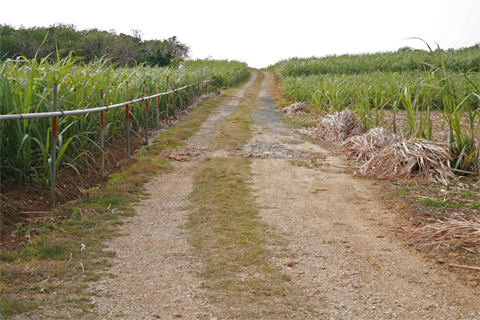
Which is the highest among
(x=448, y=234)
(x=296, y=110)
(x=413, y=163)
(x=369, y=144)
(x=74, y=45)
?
(x=74, y=45)

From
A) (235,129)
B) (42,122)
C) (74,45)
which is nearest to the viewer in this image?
(42,122)

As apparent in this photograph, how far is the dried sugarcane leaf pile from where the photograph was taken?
948cm

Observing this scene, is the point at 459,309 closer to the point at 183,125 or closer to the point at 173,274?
the point at 173,274

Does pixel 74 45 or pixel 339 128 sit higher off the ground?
pixel 74 45

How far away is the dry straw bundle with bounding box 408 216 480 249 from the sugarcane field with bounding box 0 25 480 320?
0.04 feet

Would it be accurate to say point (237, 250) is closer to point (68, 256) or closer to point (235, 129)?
point (68, 256)

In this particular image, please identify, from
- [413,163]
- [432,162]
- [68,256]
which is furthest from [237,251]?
[432,162]

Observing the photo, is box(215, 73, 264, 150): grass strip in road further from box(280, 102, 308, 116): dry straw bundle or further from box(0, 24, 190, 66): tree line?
box(0, 24, 190, 66): tree line

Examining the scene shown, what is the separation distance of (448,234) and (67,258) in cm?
339

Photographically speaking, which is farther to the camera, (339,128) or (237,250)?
(339,128)

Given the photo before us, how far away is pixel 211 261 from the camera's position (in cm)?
331

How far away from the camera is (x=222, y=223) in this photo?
4.22 meters

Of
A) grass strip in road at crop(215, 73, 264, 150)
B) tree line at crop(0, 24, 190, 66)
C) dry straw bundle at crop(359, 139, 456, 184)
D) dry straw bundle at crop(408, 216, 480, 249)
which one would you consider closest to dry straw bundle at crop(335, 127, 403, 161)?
dry straw bundle at crop(359, 139, 456, 184)

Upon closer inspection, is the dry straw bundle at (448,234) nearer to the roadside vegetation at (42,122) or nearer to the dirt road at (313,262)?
the dirt road at (313,262)
